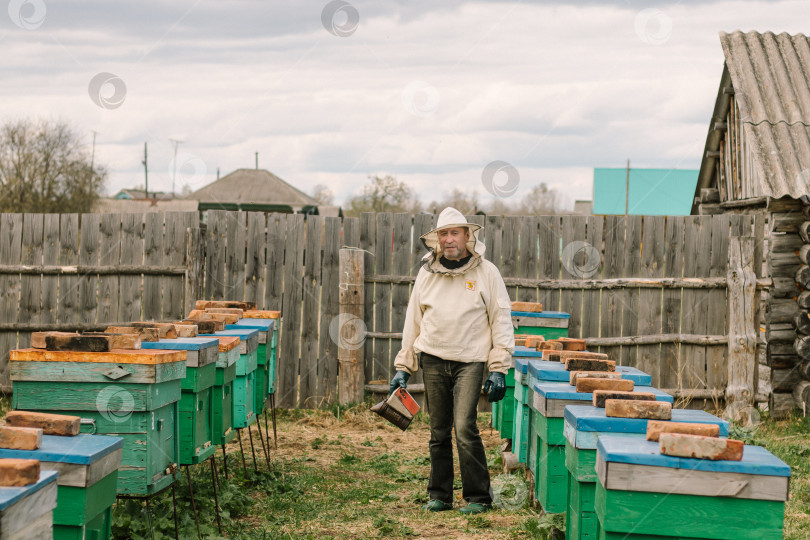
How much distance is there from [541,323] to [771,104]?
484cm

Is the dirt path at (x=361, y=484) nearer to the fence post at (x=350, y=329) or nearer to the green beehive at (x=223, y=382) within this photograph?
the fence post at (x=350, y=329)

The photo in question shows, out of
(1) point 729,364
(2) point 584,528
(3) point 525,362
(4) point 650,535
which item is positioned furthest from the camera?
(1) point 729,364

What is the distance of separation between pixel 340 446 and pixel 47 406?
4.99 metres

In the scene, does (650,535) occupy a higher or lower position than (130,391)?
lower

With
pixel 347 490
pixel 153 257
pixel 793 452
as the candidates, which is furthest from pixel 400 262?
pixel 793 452

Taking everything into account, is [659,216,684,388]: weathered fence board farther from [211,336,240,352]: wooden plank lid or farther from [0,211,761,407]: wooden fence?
[211,336,240,352]: wooden plank lid

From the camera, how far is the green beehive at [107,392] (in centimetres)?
401

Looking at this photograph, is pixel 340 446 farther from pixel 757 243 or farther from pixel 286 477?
pixel 757 243

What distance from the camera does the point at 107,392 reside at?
404 cm

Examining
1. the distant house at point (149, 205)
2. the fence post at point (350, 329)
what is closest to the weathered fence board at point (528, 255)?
the fence post at point (350, 329)

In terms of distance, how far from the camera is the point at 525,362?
591 cm

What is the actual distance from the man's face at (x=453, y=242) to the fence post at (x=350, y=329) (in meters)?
3.81

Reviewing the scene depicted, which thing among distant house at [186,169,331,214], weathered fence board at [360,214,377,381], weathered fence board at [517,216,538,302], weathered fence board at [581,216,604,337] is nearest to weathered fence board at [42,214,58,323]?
weathered fence board at [360,214,377,381]

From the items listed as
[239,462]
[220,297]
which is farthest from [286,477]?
[220,297]
